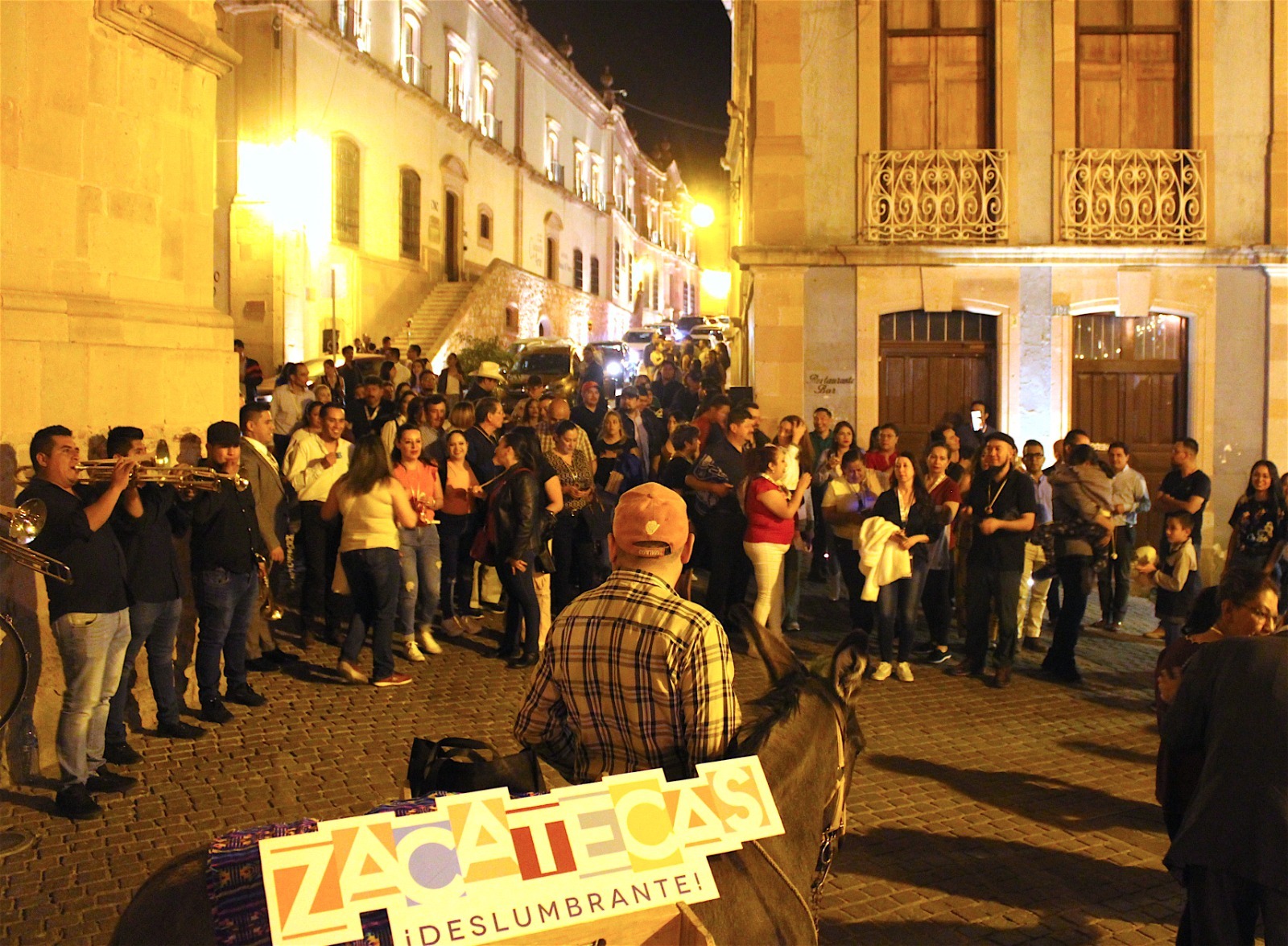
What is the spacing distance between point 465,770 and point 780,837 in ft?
2.74

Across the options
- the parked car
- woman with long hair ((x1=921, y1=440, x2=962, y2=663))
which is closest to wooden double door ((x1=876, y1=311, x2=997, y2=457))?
woman with long hair ((x1=921, y1=440, x2=962, y2=663))

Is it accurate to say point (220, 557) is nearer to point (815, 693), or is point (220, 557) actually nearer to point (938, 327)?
point (815, 693)

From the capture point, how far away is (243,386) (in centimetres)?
1877

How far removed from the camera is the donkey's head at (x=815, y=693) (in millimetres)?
3150

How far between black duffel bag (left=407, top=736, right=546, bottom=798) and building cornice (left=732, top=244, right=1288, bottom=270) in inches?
510

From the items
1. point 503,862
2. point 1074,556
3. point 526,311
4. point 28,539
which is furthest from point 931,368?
point 526,311

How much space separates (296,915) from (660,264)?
73.0 m

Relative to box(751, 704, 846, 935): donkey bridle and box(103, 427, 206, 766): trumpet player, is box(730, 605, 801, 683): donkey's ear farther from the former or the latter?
box(103, 427, 206, 766): trumpet player

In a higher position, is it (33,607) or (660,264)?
(660,264)

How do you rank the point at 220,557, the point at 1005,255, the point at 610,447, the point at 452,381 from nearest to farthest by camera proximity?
1. the point at 220,557
2. the point at 610,447
3. the point at 1005,255
4. the point at 452,381

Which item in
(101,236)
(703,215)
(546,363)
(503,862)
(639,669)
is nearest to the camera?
(503,862)

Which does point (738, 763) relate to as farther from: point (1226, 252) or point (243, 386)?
point (243, 386)

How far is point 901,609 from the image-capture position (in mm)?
9383

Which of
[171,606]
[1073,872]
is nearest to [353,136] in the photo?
[171,606]
